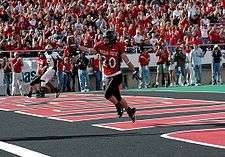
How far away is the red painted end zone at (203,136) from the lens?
34.3 feet

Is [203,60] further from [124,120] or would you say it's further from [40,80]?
[124,120]

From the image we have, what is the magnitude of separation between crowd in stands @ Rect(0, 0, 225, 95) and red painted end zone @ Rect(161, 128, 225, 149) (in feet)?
43.4

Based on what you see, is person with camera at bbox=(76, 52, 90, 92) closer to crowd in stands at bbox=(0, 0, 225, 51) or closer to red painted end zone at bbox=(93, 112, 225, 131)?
crowd in stands at bbox=(0, 0, 225, 51)

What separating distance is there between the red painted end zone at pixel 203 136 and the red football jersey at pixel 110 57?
2480 millimetres

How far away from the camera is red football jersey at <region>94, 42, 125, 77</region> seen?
13672 mm

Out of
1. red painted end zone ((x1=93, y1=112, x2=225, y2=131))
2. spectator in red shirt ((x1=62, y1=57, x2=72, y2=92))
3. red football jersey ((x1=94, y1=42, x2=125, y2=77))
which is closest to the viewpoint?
red painted end zone ((x1=93, y1=112, x2=225, y2=131))

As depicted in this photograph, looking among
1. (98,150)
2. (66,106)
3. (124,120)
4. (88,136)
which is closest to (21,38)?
(66,106)

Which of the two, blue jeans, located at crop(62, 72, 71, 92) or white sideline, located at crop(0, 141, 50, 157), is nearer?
white sideline, located at crop(0, 141, 50, 157)

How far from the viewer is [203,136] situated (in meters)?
11.3

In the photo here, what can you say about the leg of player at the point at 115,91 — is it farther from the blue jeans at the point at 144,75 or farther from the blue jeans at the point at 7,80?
the blue jeans at the point at 144,75

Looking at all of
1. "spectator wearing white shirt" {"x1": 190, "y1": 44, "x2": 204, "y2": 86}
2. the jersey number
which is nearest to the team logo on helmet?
the jersey number

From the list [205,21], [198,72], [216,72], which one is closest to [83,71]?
[198,72]

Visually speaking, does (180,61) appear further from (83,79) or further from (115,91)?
(115,91)

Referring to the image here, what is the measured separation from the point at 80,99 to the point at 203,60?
34.1ft
